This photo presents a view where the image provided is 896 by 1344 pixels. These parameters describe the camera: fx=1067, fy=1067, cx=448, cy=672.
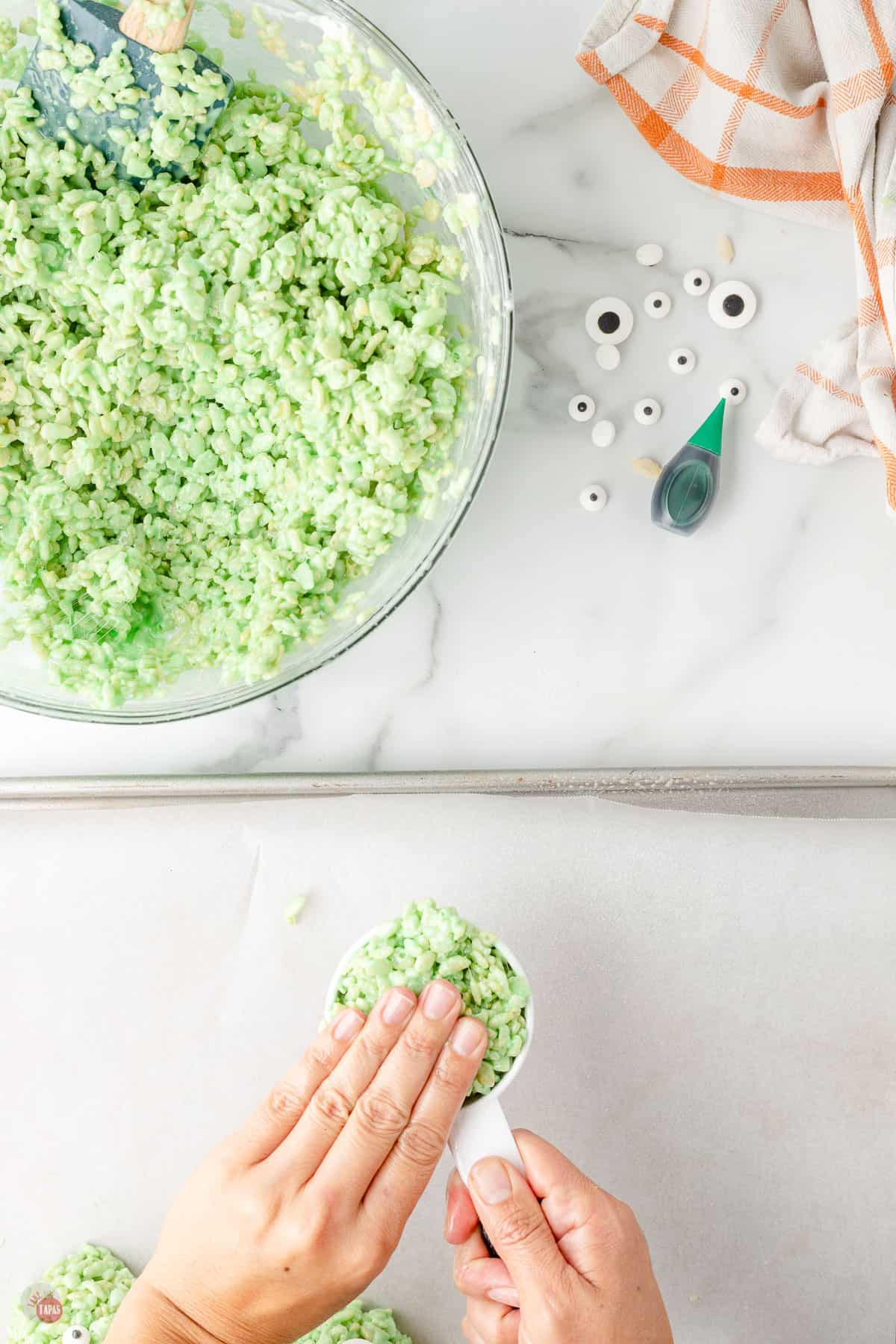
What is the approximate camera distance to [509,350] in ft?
3.04

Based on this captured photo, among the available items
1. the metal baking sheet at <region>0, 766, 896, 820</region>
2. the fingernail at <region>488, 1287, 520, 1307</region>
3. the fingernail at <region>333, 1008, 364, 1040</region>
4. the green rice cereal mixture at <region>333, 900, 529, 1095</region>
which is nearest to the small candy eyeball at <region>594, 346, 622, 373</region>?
the metal baking sheet at <region>0, 766, 896, 820</region>

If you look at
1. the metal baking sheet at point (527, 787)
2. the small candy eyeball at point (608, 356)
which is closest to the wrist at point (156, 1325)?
the metal baking sheet at point (527, 787)

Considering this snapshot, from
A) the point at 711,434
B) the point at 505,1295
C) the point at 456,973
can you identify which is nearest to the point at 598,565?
the point at 711,434

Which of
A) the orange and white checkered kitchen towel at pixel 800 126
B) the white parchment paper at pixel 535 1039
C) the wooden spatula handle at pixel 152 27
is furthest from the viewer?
the white parchment paper at pixel 535 1039

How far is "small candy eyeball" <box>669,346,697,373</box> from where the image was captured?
3.46ft

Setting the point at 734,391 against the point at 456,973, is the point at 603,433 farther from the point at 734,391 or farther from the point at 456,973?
the point at 456,973

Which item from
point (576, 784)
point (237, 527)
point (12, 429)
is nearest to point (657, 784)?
point (576, 784)

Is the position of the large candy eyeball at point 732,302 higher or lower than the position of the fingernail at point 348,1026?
higher

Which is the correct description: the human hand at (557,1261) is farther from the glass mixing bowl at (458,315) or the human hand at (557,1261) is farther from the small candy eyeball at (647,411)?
the small candy eyeball at (647,411)

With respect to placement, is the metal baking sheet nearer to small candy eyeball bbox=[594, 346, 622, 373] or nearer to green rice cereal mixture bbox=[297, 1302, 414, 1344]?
small candy eyeball bbox=[594, 346, 622, 373]

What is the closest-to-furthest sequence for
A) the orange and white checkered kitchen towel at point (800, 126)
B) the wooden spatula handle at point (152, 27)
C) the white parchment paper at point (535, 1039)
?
the wooden spatula handle at point (152, 27), the orange and white checkered kitchen towel at point (800, 126), the white parchment paper at point (535, 1039)

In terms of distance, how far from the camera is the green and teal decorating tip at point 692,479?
3.44ft

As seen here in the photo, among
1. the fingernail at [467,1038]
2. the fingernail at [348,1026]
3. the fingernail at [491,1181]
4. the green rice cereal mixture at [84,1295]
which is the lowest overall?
the green rice cereal mixture at [84,1295]

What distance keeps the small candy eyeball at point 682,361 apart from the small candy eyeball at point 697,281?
6 centimetres
